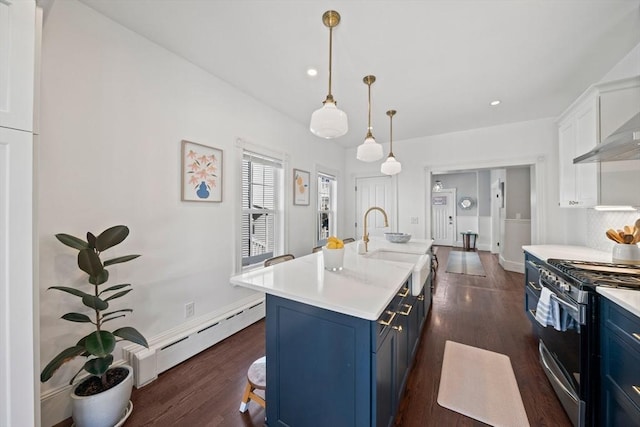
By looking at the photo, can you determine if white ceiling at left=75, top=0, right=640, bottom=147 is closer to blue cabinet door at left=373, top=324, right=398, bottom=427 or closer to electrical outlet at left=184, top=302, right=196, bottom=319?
blue cabinet door at left=373, top=324, right=398, bottom=427

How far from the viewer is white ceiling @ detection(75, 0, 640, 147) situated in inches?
64.7

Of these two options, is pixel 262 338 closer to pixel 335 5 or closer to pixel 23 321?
pixel 23 321

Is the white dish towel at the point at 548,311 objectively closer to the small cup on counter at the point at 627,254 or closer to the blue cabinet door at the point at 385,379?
the small cup on counter at the point at 627,254

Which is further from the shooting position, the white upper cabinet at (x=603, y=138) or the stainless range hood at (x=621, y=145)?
the white upper cabinet at (x=603, y=138)

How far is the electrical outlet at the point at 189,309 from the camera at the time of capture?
7.26ft

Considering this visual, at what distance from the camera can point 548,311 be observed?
1614 mm

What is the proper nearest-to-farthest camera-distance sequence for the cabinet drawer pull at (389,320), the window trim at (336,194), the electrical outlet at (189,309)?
the cabinet drawer pull at (389,320)
the electrical outlet at (189,309)
the window trim at (336,194)

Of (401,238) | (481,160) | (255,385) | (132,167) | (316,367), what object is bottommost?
(255,385)

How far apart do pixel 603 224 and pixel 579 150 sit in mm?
956

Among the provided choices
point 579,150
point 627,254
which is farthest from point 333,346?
point 579,150

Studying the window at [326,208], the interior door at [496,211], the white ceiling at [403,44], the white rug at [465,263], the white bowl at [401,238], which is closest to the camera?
the white ceiling at [403,44]

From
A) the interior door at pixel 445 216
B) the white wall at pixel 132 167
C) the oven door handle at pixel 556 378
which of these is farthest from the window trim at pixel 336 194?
the interior door at pixel 445 216

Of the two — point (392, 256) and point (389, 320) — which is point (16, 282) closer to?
point (389, 320)

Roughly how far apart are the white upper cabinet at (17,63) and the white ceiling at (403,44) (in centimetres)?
103
